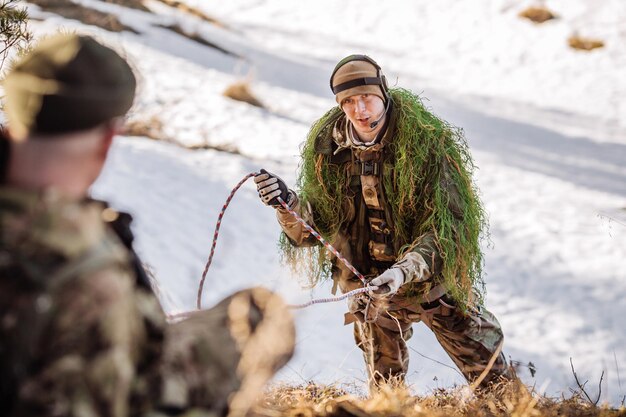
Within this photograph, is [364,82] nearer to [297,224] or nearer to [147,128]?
[297,224]

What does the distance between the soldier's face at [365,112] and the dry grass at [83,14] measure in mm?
8358

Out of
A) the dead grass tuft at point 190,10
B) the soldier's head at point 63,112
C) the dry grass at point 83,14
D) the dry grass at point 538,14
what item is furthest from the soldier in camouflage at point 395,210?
the dry grass at point 538,14

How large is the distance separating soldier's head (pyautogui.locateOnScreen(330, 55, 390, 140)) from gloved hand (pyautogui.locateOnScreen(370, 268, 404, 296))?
2.55 ft

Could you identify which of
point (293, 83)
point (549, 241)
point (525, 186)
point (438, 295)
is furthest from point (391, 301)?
point (293, 83)

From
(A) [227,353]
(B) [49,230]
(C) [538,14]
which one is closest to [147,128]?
(A) [227,353]

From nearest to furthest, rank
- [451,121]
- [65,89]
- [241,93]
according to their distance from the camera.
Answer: [65,89], [241,93], [451,121]

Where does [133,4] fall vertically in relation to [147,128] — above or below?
above

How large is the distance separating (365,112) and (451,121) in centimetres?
752

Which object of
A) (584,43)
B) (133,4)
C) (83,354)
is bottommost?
(83,354)

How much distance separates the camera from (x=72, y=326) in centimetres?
101

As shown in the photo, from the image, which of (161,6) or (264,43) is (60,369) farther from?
(161,6)

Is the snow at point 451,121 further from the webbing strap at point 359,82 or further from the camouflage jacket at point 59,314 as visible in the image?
the webbing strap at point 359,82

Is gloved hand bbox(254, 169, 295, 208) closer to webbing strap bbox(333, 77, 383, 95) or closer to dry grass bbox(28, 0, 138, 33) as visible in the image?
webbing strap bbox(333, 77, 383, 95)

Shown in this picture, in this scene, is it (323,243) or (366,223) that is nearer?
(323,243)
